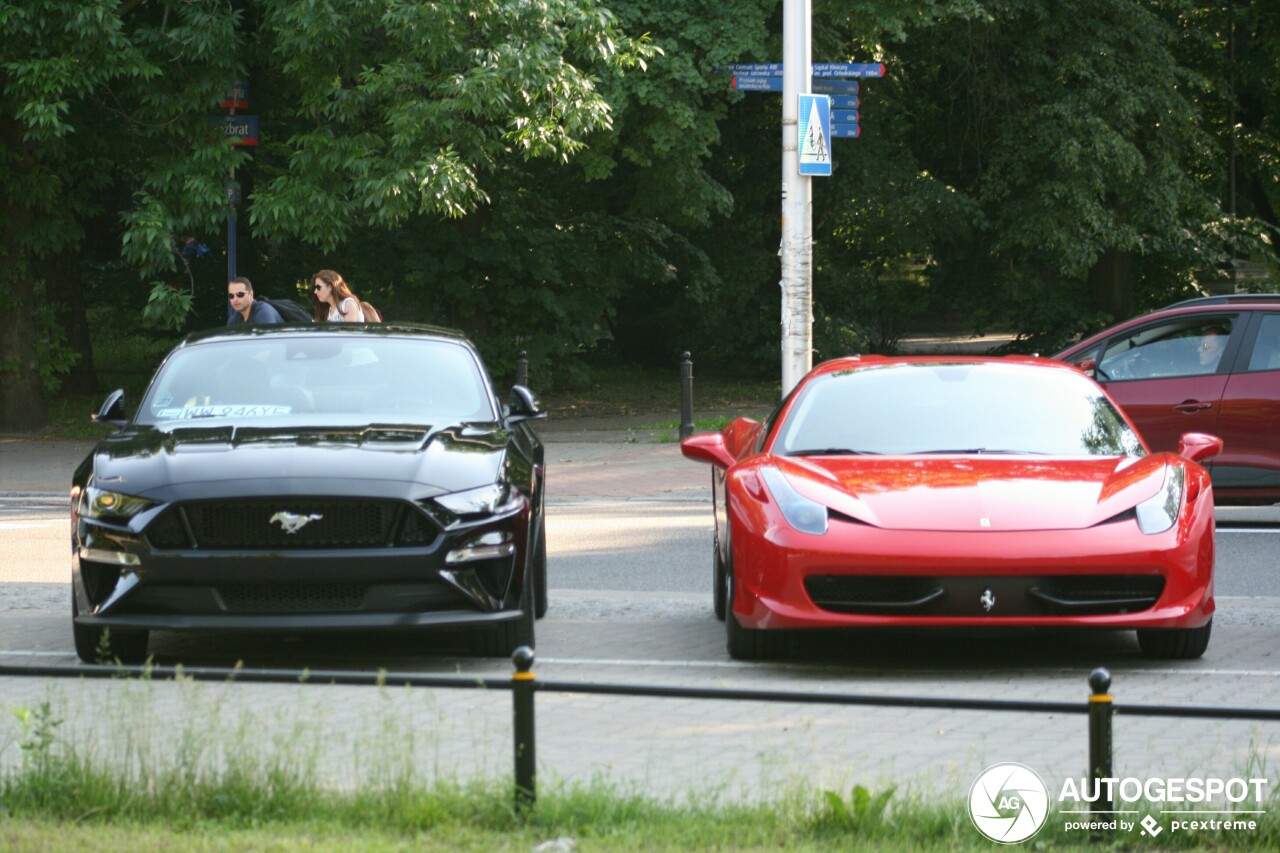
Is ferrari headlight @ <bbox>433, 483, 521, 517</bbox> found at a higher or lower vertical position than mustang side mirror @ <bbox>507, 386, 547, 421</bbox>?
lower

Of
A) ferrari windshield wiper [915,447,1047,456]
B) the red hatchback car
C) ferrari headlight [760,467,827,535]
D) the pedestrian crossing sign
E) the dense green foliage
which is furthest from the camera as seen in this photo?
the dense green foliage

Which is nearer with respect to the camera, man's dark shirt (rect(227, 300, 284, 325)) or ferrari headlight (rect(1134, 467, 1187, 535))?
ferrari headlight (rect(1134, 467, 1187, 535))

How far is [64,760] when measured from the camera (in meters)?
5.12

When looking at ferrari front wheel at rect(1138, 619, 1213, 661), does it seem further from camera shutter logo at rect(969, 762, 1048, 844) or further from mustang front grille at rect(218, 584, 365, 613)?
mustang front grille at rect(218, 584, 365, 613)

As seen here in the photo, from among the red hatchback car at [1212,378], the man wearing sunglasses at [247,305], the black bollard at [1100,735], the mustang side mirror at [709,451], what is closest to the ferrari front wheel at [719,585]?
the mustang side mirror at [709,451]

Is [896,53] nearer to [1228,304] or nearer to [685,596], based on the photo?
[1228,304]

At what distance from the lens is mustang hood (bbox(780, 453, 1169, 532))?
7.32 meters

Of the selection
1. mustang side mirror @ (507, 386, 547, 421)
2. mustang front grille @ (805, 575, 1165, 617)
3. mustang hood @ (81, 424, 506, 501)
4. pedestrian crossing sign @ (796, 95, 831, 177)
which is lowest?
mustang front grille @ (805, 575, 1165, 617)

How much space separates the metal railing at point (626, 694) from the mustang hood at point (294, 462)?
91.1 inches

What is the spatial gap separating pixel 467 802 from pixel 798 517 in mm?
2818

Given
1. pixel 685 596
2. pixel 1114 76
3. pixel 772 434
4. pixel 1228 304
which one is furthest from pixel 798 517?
pixel 1114 76

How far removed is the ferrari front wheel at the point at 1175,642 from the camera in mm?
7672

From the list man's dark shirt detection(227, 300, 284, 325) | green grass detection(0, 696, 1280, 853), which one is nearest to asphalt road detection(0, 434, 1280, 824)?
green grass detection(0, 696, 1280, 853)

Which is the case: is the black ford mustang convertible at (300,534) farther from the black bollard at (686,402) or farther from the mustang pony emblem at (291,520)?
the black bollard at (686,402)
